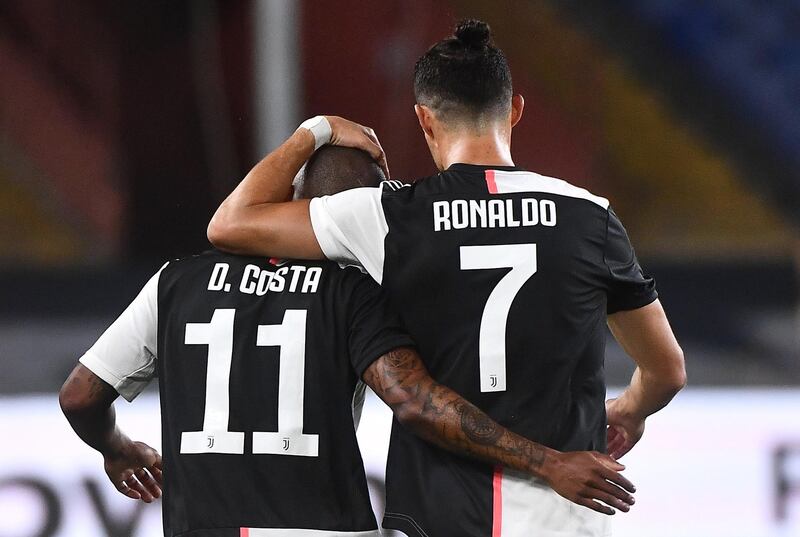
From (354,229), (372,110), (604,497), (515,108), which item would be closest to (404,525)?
(604,497)

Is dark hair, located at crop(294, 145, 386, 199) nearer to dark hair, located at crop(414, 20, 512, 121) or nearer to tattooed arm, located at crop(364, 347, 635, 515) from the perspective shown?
dark hair, located at crop(414, 20, 512, 121)

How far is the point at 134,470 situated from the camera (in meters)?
1.98

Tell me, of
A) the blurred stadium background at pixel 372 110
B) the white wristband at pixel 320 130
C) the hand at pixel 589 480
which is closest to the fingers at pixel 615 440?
the hand at pixel 589 480

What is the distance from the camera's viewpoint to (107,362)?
1809 millimetres

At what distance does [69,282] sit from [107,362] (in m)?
2.26

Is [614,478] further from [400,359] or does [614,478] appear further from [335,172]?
[335,172]

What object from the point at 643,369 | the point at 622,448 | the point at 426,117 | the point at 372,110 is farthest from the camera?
the point at 372,110

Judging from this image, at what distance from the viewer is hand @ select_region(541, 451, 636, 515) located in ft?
5.08

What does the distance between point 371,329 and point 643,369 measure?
53 cm

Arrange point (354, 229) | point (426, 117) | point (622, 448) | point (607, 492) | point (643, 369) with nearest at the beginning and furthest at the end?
point (607, 492), point (354, 229), point (426, 117), point (643, 369), point (622, 448)

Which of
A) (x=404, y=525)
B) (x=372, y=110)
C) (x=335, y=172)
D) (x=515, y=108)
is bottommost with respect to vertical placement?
(x=404, y=525)

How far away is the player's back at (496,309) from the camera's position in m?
1.62

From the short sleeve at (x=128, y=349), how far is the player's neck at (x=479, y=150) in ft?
1.62

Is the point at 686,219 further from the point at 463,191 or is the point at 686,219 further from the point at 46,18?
the point at 463,191
